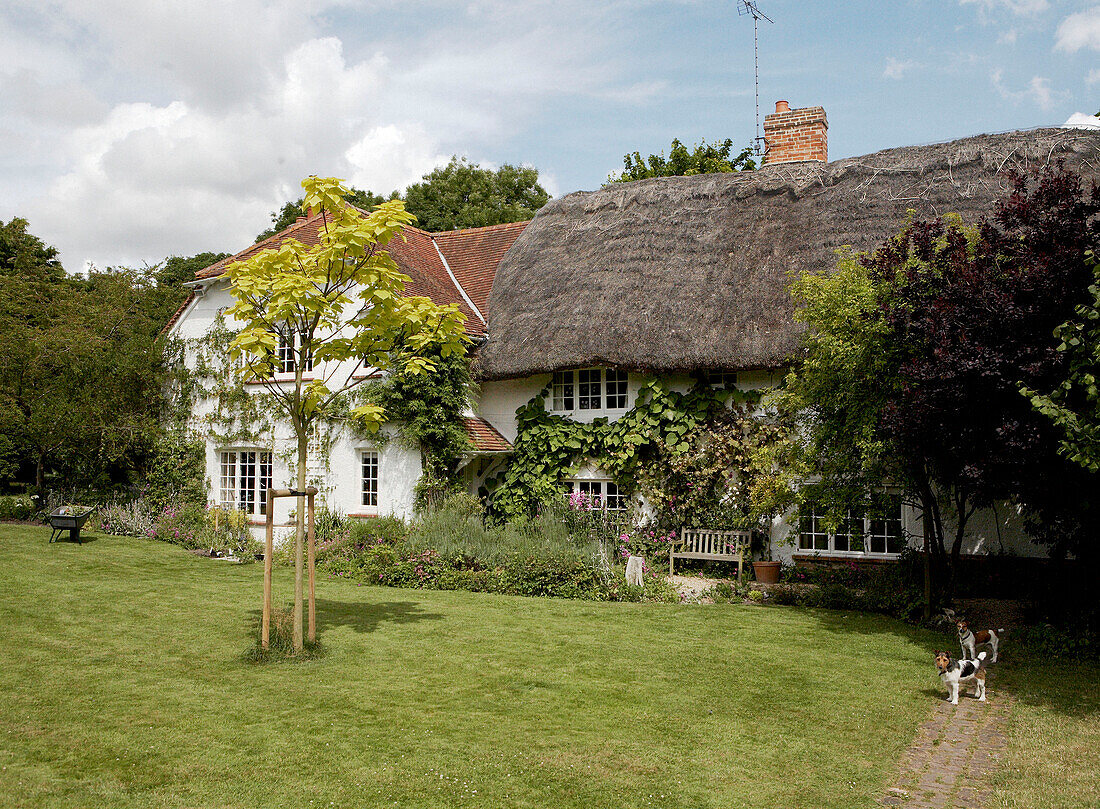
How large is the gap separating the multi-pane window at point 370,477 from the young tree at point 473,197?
19159 mm

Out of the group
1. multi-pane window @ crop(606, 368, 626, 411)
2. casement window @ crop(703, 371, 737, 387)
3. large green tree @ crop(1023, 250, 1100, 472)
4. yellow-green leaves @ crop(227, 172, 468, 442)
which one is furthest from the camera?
multi-pane window @ crop(606, 368, 626, 411)

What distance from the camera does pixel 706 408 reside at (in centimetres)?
1526

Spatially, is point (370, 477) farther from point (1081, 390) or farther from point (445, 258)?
point (1081, 390)

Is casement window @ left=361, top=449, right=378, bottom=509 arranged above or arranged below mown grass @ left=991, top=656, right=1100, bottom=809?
above

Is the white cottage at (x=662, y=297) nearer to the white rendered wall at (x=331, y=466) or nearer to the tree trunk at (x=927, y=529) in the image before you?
the white rendered wall at (x=331, y=466)

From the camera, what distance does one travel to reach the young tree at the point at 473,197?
3441 centimetres

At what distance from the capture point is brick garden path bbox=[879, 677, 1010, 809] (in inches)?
212

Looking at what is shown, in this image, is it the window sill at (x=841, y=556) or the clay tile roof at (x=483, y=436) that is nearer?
the window sill at (x=841, y=556)

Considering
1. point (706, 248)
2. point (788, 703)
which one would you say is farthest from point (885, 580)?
point (706, 248)

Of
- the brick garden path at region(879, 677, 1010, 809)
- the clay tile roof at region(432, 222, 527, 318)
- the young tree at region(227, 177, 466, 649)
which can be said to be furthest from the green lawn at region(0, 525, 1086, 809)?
the clay tile roof at region(432, 222, 527, 318)

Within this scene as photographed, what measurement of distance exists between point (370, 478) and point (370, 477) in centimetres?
2

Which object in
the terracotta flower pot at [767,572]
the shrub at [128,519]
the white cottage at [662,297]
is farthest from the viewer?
the shrub at [128,519]

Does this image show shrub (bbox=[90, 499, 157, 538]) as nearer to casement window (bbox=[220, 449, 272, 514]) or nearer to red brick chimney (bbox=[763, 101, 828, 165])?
casement window (bbox=[220, 449, 272, 514])

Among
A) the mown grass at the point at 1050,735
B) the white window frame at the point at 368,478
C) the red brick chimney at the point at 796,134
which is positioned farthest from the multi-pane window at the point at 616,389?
the mown grass at the point at 1050,735
